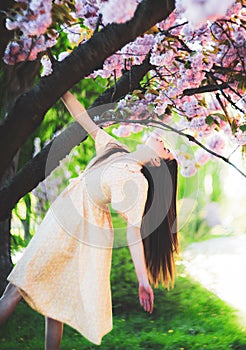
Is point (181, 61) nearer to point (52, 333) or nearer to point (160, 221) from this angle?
point (160, 221)

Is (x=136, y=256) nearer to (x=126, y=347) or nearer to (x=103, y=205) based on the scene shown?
(x=103, y=205)

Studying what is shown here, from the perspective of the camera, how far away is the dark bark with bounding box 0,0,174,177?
1.67m

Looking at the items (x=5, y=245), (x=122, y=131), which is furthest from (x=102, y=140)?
(x=5, y=245)

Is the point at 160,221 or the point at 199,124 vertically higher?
the point at 199,124

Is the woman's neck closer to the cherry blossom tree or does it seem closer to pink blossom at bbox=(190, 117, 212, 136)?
the cherry blossom tree

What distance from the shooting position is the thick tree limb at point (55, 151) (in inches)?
92.8

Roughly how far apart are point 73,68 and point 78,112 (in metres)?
0.45

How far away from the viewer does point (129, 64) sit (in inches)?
98.0

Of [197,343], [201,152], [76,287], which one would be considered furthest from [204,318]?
[76,287]

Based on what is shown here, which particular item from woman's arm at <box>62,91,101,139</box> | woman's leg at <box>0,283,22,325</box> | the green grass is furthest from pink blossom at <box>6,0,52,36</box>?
the green grass

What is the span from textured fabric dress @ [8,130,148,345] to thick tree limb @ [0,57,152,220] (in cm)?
22

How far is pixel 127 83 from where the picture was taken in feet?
8.02

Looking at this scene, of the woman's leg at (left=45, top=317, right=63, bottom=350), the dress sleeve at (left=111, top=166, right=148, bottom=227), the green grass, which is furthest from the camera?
the green grass

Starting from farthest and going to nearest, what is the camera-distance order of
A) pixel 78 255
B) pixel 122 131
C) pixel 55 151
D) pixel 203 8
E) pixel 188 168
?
pixel 122 131, pixel 188 168, pixel 55 151, pixel 78 255, pixel 203 8
